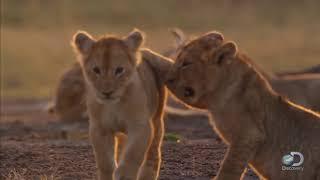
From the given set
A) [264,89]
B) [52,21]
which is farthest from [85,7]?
[264,89]

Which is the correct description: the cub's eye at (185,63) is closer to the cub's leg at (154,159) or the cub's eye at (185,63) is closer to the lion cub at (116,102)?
the lion cub at (116,102)

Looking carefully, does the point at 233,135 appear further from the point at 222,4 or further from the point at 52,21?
the point at 222,4

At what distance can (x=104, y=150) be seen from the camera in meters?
7.28

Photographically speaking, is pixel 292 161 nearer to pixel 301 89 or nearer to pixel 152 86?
pixel 152 86

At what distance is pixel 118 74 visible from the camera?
714cm

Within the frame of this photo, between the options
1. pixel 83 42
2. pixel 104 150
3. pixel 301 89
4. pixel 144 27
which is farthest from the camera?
pixel 144 27

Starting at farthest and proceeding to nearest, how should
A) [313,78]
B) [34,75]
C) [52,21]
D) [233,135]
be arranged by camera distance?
[52,21] → [34,75] → [313,78] → [233,135]

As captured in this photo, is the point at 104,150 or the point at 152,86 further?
the point at 152,86

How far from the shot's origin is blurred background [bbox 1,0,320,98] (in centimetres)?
2745

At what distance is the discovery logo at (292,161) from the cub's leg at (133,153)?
979 millimetres

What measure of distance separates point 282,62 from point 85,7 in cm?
1482

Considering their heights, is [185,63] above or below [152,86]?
above

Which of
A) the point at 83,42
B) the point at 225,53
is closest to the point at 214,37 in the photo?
the point at 225,53

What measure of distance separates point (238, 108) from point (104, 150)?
3.17 feet
